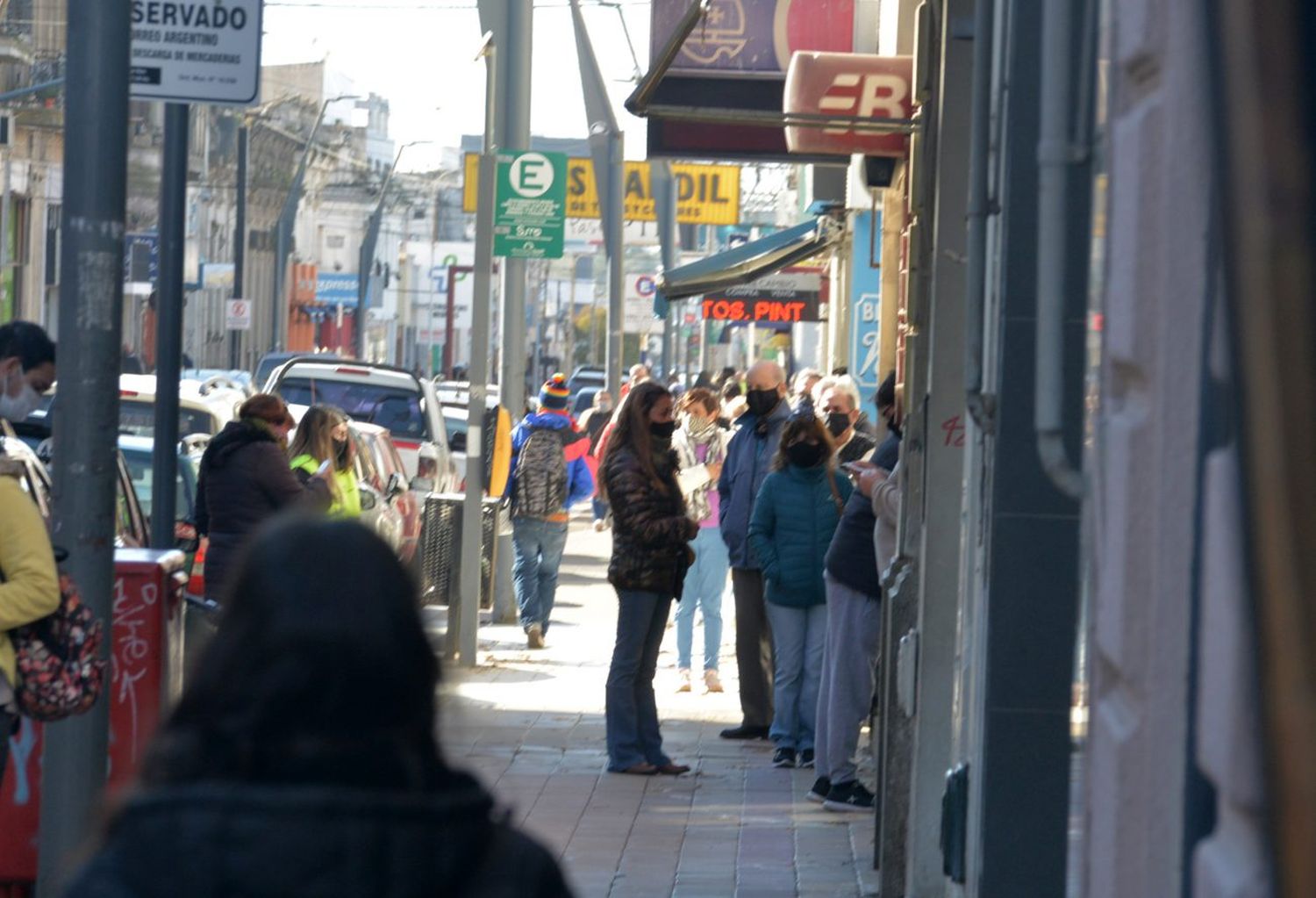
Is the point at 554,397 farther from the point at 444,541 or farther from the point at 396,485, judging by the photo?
the point at 444,541

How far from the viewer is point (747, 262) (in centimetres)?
2142

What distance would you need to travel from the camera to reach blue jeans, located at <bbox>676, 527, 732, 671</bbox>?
1323 cm

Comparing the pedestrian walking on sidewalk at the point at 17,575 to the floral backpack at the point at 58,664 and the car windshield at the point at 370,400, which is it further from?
the car windshield at the point at 370,400

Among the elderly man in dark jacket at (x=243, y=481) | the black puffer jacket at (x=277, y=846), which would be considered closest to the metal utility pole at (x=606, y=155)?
the elderly man in dark jacket at (x=243, y=481)

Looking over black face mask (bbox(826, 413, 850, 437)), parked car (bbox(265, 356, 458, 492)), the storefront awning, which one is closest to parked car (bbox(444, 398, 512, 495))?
black face mask (bbox(826, 413, 850, 437))

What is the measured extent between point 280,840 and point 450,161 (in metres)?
129

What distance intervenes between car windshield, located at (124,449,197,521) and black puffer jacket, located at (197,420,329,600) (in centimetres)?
266

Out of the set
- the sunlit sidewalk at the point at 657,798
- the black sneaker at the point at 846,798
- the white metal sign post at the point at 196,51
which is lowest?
the sunlit sidewalk at the point at 657,798

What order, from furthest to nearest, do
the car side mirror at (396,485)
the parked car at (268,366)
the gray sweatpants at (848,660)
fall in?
the parked car at (268,366) → the car side mirror at (396,485) → the gray sweatpants at (848,660)

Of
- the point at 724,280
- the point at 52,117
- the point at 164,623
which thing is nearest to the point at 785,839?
the point at 164,623

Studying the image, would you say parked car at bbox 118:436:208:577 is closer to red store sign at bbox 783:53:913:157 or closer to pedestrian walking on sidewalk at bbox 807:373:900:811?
red store sign at bbox 783:53:913:157

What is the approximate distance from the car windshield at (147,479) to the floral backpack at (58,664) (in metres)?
7.81

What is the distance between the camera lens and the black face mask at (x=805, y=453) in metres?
10.3

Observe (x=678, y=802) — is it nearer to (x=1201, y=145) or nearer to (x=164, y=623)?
(x=164, y=623)
